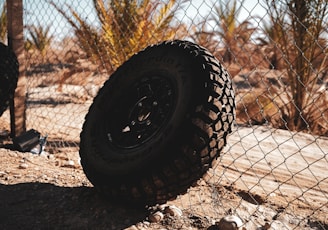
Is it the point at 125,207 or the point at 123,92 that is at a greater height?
the point at 123,92

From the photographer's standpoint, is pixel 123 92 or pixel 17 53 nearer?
pixel 123 92

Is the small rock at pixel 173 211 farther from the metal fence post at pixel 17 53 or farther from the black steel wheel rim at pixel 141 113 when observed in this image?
the metal fence post at pixel 17 53

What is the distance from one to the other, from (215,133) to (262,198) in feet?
3.82

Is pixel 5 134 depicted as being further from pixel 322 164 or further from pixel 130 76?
pixel 322 164

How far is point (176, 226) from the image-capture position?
2119 millimetres

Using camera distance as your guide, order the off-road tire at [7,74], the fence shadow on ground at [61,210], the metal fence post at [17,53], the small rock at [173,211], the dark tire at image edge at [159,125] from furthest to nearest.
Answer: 1. the metal fence post at [17,53]
2. the off-road tire at [7,74]
3. the small rock at [173,211]
4. the fence shadow on ground at [61,210]
5. the dark tire at image edge at [159,125]

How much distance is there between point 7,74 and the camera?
365 centimetres

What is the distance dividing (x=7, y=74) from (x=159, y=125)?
7.16ft

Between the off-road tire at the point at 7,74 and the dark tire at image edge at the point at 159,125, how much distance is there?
60.9 inches

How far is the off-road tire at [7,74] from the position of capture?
364 cm

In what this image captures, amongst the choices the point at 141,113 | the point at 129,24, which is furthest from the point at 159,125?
the point at 129,24

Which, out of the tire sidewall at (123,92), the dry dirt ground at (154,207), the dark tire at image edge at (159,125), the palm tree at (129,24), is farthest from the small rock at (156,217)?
the palm tree at (129,24)

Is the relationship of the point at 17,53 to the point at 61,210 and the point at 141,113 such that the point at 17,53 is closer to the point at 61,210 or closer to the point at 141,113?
the point at 141,113

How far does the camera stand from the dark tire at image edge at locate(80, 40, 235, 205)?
191cm
